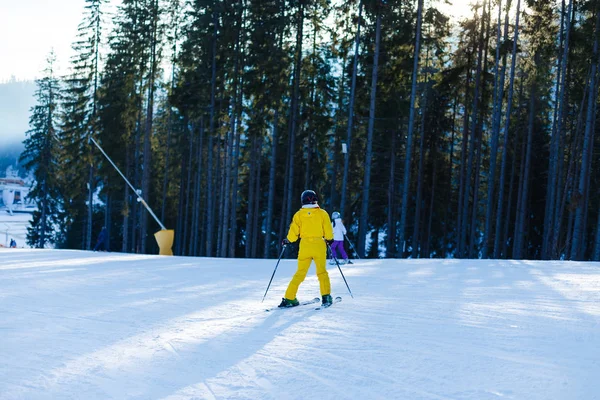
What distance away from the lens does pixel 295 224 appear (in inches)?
331

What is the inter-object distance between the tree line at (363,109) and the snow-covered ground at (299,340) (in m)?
11.5

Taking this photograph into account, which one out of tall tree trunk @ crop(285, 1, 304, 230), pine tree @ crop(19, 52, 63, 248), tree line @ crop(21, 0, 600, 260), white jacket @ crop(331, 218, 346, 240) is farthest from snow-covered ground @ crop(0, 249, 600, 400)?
pine tree @ crop(19, 52, 63, 248)

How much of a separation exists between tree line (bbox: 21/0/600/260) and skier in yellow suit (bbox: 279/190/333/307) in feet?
41.0

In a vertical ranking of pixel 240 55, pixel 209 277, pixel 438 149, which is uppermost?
pixel 240 55

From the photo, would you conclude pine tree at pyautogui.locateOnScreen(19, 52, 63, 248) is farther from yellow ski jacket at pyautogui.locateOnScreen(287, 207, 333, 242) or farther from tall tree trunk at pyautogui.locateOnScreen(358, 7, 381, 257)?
yellow ski jacket at pyautogui.locateOnScreen(287, 207, 333, 242)

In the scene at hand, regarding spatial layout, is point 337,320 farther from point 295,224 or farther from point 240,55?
point 240,55

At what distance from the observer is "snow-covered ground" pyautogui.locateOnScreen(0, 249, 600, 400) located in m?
4.69

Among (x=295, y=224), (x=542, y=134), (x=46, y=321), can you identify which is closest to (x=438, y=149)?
(x=542, y=134)

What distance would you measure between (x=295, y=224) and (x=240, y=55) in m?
20.0

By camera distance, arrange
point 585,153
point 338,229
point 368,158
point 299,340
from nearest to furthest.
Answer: point 299,340
point 338,229
point 585,153
point 368,158

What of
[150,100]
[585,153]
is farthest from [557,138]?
[150,100]

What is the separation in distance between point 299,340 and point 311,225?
237 cm

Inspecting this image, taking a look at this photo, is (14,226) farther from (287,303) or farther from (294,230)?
(294,230)

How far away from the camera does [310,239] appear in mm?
8336
